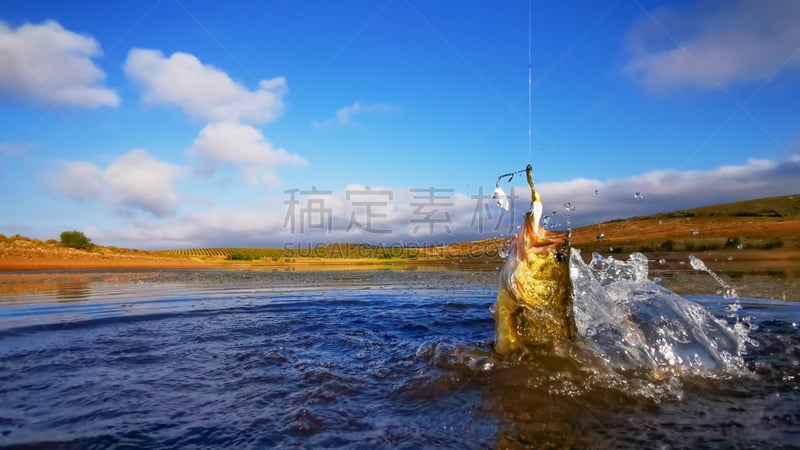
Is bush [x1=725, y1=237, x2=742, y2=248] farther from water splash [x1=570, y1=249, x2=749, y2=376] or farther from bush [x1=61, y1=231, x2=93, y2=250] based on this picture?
bush [x1=61, y1=231, x2=93, y2=250]

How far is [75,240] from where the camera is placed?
34.9 meters

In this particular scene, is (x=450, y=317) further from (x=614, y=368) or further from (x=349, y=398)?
(x=349, y=398)

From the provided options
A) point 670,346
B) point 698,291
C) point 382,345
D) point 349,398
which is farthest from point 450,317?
point 698,291

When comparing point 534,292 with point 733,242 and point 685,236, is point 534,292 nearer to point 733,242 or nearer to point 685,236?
point 733,242

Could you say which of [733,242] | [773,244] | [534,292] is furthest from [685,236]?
[534,292]

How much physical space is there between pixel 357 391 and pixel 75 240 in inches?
1594

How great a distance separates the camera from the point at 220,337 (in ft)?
17.3

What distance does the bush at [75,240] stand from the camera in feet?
113

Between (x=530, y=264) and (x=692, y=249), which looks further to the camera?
(x=692, y=249)

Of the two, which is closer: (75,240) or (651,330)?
(651,330)

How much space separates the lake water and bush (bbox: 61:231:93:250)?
34562 millimetres

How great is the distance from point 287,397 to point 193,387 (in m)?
0.82

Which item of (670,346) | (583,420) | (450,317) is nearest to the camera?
(583,420)

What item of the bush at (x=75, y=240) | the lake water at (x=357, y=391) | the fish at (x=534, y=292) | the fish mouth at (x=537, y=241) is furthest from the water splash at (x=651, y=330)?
the bush at (x=75, y=240)
